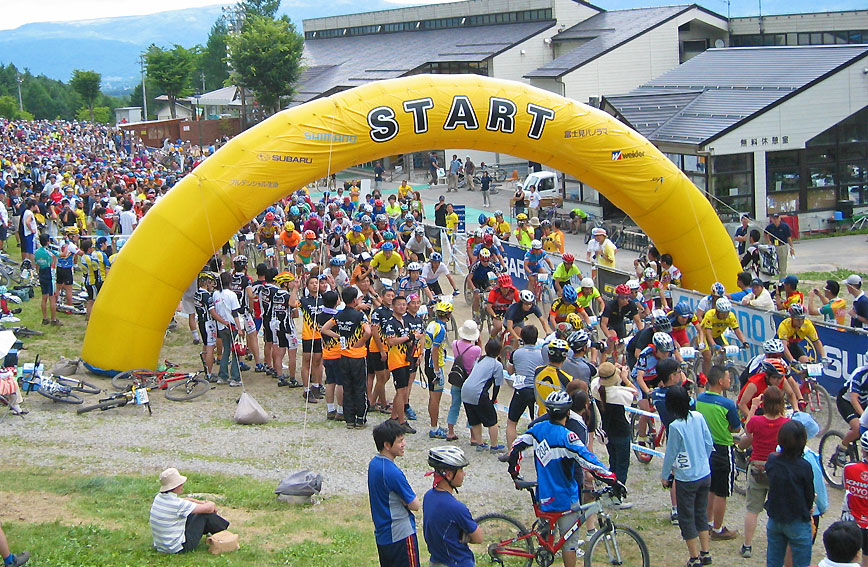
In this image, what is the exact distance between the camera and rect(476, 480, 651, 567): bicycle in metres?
7.73

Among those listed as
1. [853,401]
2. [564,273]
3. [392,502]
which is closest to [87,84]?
[564,273]

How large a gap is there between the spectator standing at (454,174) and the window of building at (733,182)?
15.9 meters

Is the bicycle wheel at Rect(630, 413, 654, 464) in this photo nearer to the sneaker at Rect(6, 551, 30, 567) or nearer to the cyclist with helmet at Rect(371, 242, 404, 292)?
the sneaker at Rect(6, 551, 30, 567)

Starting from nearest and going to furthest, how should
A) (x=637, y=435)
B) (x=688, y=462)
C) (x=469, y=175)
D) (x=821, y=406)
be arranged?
1. (x=688, y=462)
2. (x=637, y=435)
3. (x=821, y=406)
4. (x=469, y=175)

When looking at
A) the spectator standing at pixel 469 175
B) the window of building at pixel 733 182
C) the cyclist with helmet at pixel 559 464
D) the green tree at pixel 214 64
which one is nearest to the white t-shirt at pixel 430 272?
the cyclist with helmet at pixel 559 464

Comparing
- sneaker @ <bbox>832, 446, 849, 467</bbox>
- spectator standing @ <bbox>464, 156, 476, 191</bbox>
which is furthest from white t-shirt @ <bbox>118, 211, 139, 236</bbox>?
spectator standing @ <bbox>464, 156, 476, 191</bbox>

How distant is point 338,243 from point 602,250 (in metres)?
5.40

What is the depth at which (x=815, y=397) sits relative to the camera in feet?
39.2

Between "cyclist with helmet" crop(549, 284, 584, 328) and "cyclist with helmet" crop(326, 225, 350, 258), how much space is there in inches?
263

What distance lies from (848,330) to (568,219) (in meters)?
18.0

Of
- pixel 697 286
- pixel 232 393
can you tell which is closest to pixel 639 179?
pixel 697 286

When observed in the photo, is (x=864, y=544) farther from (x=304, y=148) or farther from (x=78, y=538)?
(x=304, y=148)

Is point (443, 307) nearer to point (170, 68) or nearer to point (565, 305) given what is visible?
point (565, 305)

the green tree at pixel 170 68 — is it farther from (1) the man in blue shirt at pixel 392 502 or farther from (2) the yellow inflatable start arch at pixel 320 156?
(1) the man in blue shirt at pixel 392 502
